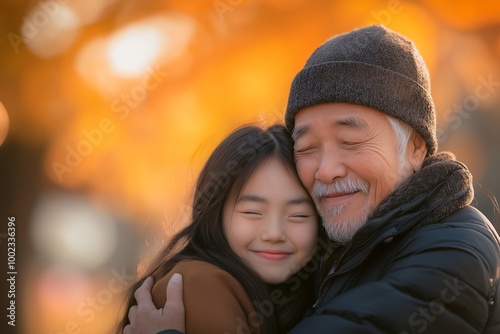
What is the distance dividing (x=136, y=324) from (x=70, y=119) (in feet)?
9.22

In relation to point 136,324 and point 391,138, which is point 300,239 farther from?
point 136,324

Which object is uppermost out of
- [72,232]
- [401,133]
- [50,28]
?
[50,28]

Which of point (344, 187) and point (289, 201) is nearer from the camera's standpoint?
point (344, 187)

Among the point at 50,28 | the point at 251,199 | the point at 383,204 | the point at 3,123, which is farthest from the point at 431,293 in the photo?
the point at 50,28

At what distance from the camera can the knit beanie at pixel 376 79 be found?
8.25 ft

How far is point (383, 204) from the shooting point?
2.36 meters

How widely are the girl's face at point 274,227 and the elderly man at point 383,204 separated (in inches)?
4.1

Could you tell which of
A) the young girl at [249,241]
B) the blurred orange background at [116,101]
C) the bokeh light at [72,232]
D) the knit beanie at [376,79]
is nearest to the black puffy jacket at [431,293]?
the young girl at [249,241]

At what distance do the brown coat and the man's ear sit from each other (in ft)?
3.03

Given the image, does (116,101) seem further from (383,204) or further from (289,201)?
(383,204)

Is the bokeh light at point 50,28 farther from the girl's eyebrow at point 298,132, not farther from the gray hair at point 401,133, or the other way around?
the gray hair at point 401,133

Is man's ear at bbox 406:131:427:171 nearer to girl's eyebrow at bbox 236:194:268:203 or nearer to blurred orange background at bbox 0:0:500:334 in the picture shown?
girl's eyebrow at bbox 236:194:268:203

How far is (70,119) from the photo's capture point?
4848 millimetres

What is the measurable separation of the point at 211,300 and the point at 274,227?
19.0 inches
